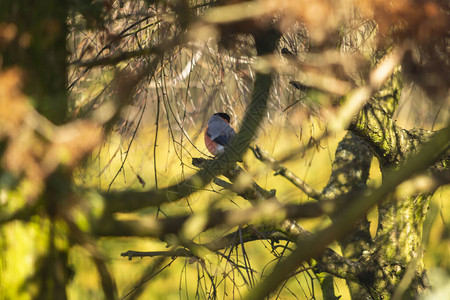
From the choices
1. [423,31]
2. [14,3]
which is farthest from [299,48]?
[14,3]

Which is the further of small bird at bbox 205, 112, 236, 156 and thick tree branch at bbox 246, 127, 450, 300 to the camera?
small bird at bbox 205, 112, 236, 156

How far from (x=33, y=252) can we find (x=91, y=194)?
0.37 meters

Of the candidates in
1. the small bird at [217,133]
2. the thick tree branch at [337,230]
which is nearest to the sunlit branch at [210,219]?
the thick tree branch at [337,230]

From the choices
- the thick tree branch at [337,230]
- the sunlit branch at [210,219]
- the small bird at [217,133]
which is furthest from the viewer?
the small bird at [217,133]

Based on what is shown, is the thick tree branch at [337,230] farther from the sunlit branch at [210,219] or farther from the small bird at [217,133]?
the small bird at [217,133]

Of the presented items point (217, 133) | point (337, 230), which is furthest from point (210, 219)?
point (217, 133)

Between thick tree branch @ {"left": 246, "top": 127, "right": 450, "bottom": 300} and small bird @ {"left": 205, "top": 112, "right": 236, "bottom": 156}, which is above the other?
small bird @ {"left": 205, "top": 112, "right": 236, "bottom": 156}

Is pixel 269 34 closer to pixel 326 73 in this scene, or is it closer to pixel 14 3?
pixel 326 73

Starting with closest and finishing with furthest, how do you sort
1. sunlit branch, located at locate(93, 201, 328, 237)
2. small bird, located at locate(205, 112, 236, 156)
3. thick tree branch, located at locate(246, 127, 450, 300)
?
thick tree branch, located at locate(246, 127, 450, 300)
sunlit branch, located at locate(93, 201, 328, 237)
small bird, located at locate(205, 112, 236, 156)

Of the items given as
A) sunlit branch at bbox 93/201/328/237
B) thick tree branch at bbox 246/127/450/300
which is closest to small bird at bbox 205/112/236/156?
sunlit branch at bbox 93/201/328/237

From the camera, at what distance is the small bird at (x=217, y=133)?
3.27 m

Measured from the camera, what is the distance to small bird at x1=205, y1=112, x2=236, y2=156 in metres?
3.27

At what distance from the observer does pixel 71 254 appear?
1.55 metres

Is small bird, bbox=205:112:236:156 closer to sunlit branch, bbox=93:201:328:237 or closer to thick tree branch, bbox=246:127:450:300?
sunlit branch, bbox=93:201:328:237
